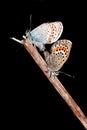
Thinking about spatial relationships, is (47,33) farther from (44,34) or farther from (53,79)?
(53,79)

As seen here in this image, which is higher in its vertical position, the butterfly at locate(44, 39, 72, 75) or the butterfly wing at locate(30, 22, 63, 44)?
the butterfly wing at locate(30, 22, 63, 44)

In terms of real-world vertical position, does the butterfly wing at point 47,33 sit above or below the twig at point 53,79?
above

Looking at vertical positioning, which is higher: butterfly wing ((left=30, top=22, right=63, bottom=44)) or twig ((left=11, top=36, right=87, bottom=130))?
butterfly wing ((left=30, top=22, right=63, bottom=44))

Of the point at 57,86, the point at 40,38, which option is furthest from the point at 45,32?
the point at 57,86

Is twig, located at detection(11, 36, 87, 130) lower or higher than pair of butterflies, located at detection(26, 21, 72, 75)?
lower

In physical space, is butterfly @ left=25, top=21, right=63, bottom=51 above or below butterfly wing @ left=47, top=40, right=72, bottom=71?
above

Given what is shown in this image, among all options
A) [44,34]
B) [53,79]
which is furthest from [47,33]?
[53,79]

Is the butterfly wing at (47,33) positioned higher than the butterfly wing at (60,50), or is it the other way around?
the butterfly wing at (47,33)
